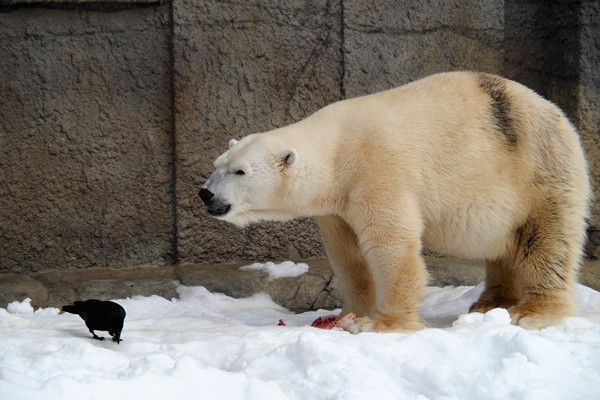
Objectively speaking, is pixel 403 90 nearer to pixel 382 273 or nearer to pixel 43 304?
pixel 382 273

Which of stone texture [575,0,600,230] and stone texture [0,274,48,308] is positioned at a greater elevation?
stone texture [575,0,600,230]

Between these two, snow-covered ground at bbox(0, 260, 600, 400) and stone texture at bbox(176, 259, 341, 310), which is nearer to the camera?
snow-covered ground at bbox(0, 260, 600, 400)

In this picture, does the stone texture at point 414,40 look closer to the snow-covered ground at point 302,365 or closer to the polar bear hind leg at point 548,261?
the polar bear hind leg at point 548,261

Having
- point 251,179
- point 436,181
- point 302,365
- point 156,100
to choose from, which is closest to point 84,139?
point 156,100

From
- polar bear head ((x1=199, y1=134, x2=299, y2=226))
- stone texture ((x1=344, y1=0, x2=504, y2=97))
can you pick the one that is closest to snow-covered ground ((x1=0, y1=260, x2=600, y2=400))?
polar bear head ((x1=199, y1=134, x2=299, y2=226))

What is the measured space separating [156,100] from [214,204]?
1739 millimetres

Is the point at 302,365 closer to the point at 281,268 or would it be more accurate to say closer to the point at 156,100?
the point at 281,268

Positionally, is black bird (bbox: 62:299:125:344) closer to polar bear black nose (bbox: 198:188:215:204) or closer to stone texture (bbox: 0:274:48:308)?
polar bear black nose (bbox: 198:188:215:204)

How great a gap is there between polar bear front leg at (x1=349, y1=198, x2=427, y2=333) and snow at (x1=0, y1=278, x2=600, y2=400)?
1.09ft

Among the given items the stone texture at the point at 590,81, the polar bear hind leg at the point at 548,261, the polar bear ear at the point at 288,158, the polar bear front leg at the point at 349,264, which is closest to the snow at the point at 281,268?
the polar bear front leg at the point at 349,264

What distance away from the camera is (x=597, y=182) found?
5.33 metres

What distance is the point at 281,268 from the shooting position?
15.6 feet

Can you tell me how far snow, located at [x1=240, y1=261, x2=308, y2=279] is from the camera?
15.4 feet

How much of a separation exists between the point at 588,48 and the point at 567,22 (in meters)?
0.27
